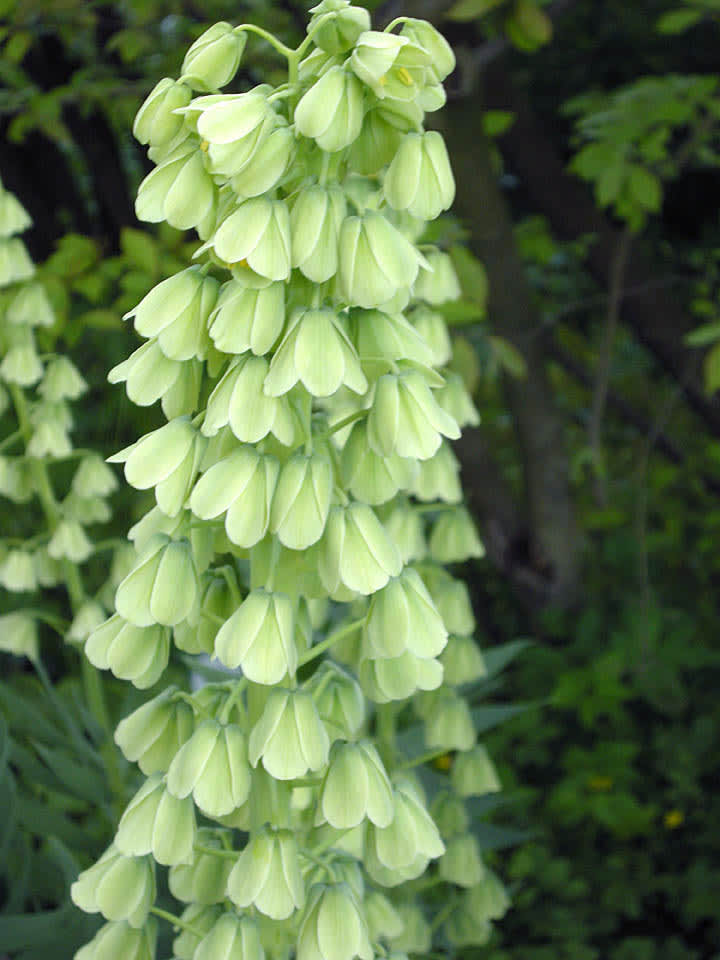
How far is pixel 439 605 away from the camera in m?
1.27

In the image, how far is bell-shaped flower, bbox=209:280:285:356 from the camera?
72 centimetres

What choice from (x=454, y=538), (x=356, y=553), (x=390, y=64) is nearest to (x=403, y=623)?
(x=356, y=553)

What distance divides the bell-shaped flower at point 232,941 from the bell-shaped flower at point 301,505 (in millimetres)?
299

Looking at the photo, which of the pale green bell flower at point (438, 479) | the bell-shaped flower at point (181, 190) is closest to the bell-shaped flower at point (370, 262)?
the bell-shaped flower at point (181, 190)

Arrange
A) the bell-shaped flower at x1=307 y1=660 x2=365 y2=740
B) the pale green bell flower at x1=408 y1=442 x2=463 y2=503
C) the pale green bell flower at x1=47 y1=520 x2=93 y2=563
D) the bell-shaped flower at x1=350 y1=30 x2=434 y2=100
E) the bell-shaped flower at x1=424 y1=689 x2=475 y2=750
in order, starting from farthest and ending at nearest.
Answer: the pale green bell flower at x1=47 y1=520 x2=93 y2=563
the bell-shaped flower at x1=424 y1=689 x2=475 y2=750
the pale green bell flower at x1=408 y1=442 x2=463 y2=503
the bell-shaped flower at x1=307 y1=660 x2=365 y2=740
the bell-shaped flower at x1=350 y1=30 x2=434 y2=100

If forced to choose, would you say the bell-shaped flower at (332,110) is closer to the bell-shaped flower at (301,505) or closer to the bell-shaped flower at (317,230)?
the bell-shaped flower at (317,230)

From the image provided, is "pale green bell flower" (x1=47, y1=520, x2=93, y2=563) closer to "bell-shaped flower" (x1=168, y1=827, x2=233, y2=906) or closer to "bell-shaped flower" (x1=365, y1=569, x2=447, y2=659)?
"bell-shaped flower" (x1=168, y1=827, x2=233, y2=906)

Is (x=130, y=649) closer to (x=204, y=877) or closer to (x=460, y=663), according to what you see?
(x=204, y=877)

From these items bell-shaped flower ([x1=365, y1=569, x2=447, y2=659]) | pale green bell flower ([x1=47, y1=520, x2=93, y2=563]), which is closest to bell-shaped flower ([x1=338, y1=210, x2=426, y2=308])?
bell-shaped flower ([x1=365, y1=569, x2=447, y2=659])

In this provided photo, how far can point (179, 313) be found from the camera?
29.5 inches

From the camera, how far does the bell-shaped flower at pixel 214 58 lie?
0.76 metres

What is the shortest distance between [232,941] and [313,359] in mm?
448

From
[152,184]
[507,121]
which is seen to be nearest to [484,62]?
[507,121]

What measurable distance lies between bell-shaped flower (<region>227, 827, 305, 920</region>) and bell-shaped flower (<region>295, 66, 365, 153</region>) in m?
0.51
